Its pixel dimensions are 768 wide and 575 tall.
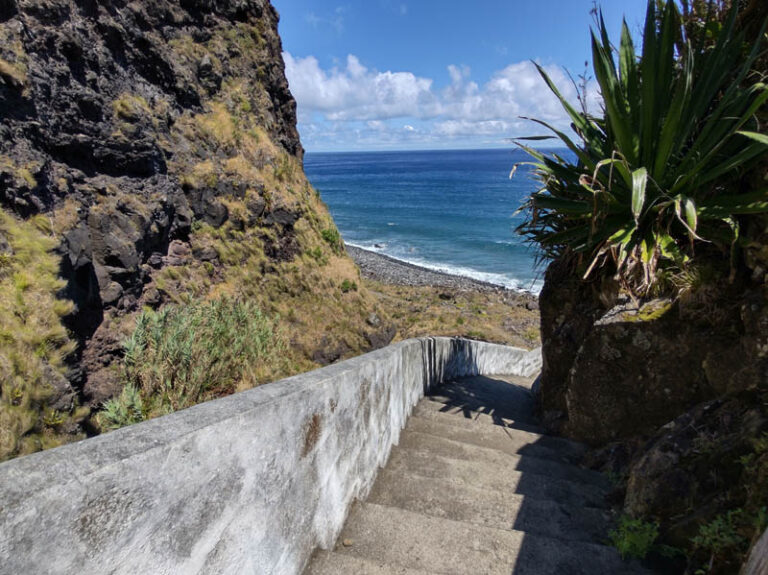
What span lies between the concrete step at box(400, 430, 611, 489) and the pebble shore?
74.9ft

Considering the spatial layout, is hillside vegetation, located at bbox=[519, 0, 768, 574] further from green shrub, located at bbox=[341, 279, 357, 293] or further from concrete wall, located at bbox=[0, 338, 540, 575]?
green shrub, located at bbox=[341, 279, 357, 293]

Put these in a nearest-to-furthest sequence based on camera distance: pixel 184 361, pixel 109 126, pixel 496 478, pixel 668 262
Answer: pixel 496 478, pixel 668 262, pixel 184 361, pixel 109 126

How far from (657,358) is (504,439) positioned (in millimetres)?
1438

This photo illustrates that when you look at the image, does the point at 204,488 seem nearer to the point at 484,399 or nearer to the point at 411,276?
the point at 484,399

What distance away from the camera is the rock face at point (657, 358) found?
10.7 feet

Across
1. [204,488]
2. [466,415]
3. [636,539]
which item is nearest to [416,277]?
[466,415]

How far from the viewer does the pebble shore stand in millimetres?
28578

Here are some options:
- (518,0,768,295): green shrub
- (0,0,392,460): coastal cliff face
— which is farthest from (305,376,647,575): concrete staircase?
(0,0,392,460): coastal cliff face

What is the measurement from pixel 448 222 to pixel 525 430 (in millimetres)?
46246

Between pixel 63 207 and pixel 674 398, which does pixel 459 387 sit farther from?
pixel 63 207

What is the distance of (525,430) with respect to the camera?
4836 mm

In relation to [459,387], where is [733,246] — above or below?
above

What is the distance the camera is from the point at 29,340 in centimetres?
367

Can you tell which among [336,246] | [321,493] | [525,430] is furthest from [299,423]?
[336,246]
